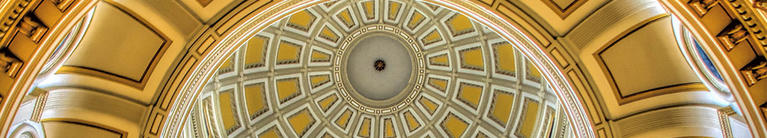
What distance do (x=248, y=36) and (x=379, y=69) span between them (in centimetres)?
908

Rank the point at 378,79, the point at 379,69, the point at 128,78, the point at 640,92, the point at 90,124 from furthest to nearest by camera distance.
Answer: the point at 378,79 → the point at 379,69 → the point at 640,92 → the point at 128,78 → the point at 90,124

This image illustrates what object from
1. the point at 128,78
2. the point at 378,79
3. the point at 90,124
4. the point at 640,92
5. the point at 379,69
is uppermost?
the point at 379,69

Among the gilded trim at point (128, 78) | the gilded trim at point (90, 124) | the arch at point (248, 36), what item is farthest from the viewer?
the arch at point (248, 36)

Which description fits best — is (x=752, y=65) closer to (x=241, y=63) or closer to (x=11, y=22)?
(x=11, y=22)

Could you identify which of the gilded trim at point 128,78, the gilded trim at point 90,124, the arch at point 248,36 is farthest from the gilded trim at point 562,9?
the gilded trim at point 90,124

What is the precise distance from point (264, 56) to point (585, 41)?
34.1 ft

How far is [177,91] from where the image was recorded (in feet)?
33.4

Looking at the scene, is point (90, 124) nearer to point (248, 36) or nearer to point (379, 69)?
point (248, 36)

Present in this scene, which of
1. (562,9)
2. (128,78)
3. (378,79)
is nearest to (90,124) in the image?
(128,78)

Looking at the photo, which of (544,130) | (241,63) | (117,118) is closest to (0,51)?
(117,118)

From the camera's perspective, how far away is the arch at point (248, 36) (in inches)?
396

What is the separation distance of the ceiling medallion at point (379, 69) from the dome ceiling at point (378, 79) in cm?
4

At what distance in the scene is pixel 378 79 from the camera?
20.3 m

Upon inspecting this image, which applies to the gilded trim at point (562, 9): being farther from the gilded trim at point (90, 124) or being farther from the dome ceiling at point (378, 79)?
the gilded trim at point (90, 124)
